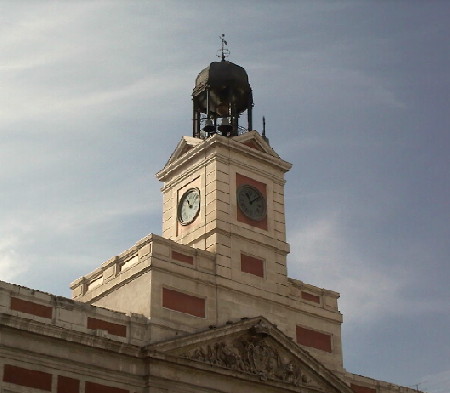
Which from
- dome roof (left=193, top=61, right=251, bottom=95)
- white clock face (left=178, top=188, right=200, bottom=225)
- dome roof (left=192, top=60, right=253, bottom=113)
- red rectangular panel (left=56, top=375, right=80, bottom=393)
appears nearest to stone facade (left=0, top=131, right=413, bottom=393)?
red rectangular panel (left=56, top=375, right=80, bottom=393)

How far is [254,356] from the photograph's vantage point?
144ft

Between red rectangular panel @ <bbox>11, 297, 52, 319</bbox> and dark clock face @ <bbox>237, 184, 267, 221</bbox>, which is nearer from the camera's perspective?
red rectangular panel @ <bbox>11, 297, 52, 319</bbox>

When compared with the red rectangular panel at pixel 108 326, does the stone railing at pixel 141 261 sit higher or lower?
higher

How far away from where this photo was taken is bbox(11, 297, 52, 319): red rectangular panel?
3741cm

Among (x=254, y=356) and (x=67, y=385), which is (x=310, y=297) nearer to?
(x=254, y=356)

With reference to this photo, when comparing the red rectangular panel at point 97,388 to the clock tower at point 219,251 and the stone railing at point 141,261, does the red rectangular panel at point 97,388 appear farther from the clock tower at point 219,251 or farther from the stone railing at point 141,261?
the stone railing at point 141,261

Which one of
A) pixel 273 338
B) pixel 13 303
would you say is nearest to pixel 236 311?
pixel 273 338

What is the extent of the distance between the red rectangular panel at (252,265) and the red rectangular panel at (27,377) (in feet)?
44.2

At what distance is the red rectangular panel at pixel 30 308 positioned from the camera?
123ft

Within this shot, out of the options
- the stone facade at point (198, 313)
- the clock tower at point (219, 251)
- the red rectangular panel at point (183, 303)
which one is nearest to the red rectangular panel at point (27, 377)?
the stone facade at point (198, 313)

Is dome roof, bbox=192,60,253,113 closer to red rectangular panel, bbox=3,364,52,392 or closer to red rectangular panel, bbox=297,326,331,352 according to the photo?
red rectangular panel, bbox=297,326,331,352

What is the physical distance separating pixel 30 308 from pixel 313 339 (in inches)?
651

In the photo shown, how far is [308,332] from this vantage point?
4831 cm

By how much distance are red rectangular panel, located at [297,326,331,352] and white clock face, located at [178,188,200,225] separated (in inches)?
318
